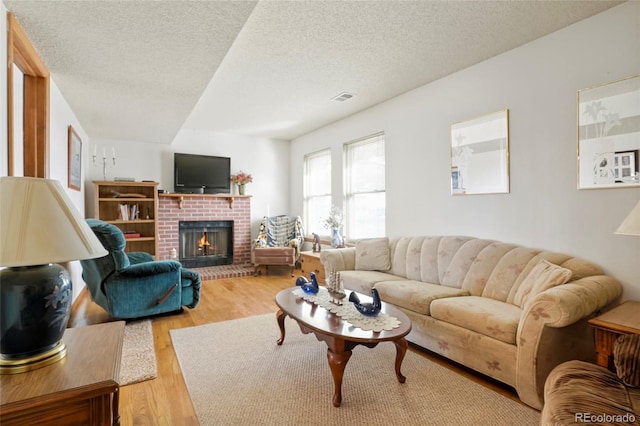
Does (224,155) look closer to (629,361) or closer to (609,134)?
(609,134)

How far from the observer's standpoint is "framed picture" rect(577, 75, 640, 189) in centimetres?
Result: 228

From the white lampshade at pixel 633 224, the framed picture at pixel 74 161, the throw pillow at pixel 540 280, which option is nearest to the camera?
the white lampshade at pixel 633 224

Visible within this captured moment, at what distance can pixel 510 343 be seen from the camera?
2055 millimetres

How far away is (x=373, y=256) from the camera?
3846 mm

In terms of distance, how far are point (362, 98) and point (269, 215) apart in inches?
130

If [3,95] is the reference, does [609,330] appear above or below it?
below

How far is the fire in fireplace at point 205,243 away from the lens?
5.96 metres

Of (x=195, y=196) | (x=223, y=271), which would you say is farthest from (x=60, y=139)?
(x=223, y=271)

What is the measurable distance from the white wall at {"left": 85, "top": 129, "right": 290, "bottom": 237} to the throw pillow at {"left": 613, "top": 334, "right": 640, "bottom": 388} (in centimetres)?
576

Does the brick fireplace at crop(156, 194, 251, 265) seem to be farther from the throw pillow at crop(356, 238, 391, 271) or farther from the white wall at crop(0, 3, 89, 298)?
the throw pillow at crop(356, 238, 391, 271)

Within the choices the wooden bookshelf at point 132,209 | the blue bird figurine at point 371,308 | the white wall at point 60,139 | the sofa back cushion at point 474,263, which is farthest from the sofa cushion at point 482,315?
the wooden bookshelf at point 132,209

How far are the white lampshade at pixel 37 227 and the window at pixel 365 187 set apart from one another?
12.7 feet

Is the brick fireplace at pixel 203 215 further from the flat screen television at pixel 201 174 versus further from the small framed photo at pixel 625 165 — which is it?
the small framed photo at pixel 625 165

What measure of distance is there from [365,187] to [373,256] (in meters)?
1.38
